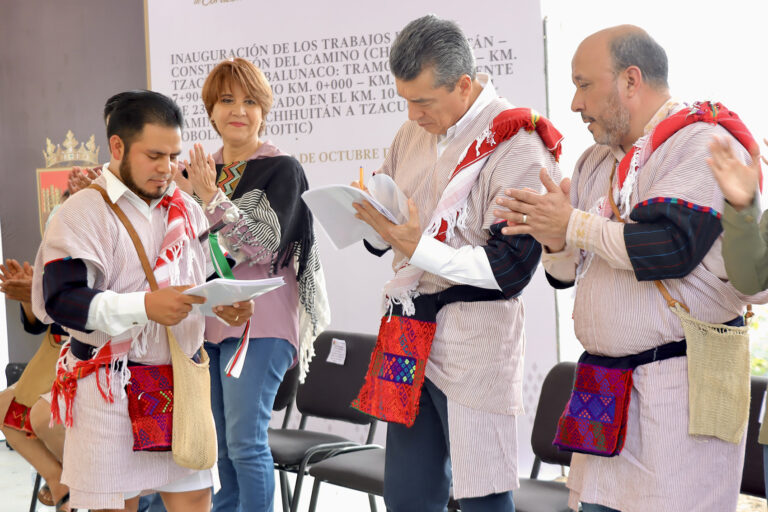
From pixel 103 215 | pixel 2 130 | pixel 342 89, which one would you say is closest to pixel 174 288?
pixel 103 215

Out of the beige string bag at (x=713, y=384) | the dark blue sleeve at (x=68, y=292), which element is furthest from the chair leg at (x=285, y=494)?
the beige string bag at (x=713, y=384)

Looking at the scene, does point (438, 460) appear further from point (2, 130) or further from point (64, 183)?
point (2, 130)

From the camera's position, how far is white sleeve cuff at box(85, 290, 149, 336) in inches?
81.0

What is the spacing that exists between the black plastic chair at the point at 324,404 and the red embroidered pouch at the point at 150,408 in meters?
1.13

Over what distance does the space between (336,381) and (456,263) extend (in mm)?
1843

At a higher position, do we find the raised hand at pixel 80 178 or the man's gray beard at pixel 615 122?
the man's gray beard at pixel 615 122

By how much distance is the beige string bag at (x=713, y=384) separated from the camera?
1.69 meters

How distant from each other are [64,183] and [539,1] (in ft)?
11.1

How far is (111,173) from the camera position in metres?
2.25

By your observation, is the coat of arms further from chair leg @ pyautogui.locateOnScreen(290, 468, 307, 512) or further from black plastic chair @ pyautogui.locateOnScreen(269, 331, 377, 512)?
chair leg @ pyautogui.locateOnScreen(290, 468, 307, 512)

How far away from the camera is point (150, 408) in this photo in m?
2.19

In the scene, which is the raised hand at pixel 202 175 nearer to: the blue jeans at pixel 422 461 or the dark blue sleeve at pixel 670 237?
the blue jeans at pixel 422 461

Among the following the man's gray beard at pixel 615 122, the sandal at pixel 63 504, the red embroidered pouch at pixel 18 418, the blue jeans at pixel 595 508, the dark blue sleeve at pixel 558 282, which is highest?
the man's gray beard at pixel 615 122

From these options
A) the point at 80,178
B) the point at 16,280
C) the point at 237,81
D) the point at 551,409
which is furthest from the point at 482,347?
the point at 16,280
